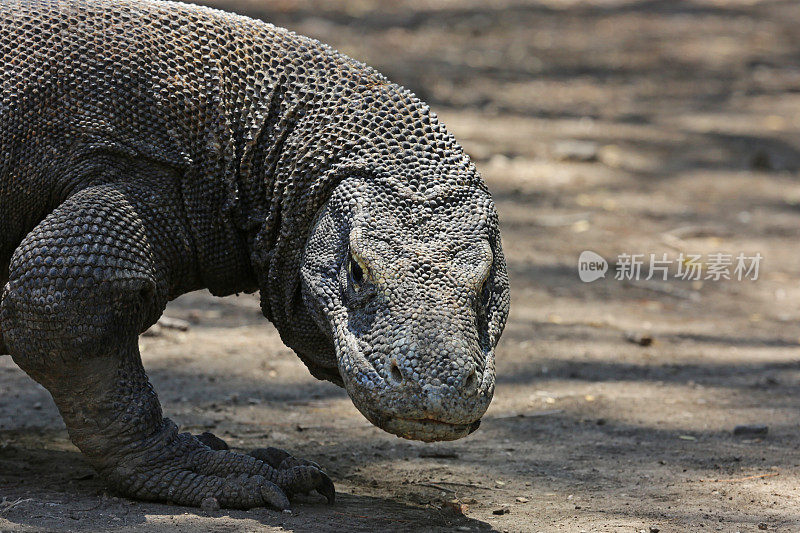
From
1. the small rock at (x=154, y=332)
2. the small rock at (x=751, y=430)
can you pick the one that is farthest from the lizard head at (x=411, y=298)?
the small rock at (x=154, y=332)

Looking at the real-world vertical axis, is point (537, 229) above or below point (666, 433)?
above

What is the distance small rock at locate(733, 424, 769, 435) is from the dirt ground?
35mm

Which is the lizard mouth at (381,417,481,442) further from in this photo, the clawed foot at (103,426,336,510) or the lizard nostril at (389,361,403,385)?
the clawed foot at (103,426,336,510)

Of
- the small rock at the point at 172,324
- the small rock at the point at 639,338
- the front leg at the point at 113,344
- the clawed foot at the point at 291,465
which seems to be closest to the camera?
the front leg at the point at 113,344

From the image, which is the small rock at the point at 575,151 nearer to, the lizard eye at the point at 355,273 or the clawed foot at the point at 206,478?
the clawed foot at the point at 206,478

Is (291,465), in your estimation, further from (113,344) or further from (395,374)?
(395,374)

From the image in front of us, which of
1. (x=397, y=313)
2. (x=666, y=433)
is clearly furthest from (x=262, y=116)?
(x=666, y=433)

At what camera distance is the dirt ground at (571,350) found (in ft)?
15.6

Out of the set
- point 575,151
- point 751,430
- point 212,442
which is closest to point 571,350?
point 751,430

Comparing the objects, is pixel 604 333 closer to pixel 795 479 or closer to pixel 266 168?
pixel 795 479

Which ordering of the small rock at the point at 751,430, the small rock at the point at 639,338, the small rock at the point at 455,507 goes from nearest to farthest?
the small rock at the point at 455,507, the small rock at the point at 751,430, the small rock at the point at 639,338

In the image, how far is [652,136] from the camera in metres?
13.2

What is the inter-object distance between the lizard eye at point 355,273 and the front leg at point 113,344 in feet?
2.68

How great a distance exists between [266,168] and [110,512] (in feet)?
4.93
